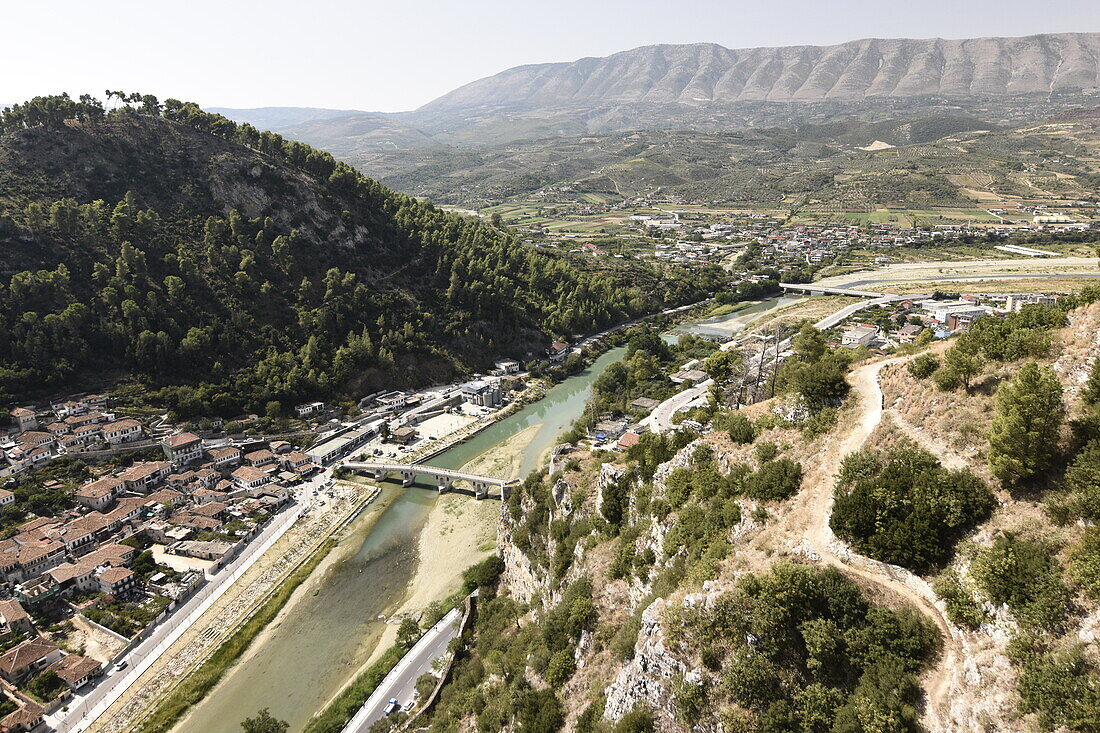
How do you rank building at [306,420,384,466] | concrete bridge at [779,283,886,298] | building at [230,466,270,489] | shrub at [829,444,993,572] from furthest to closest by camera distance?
concrete bridge at [779,283,886,298] < building at [306,420,384,466] < building at [230,466,270,489] < shrub at [829,444,993,572]

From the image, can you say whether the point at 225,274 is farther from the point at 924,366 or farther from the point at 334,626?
the point at 924,366

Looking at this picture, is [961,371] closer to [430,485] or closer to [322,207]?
[430,485]

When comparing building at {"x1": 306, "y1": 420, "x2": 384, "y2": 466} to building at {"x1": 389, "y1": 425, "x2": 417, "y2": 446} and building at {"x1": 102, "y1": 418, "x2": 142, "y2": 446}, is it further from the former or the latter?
building at {"x1": 102, "y1": 418, "x2": 142, "y2": 446}

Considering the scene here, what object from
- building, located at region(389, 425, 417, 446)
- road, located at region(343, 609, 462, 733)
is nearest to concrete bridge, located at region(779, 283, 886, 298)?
building, located at region(389, 425, 417, 446)

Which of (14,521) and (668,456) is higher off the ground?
(668,456)

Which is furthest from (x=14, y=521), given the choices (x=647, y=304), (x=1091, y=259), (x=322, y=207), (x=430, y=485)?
(x=1091, y=259)

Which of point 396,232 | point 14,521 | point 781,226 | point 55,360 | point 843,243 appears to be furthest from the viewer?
point 781,226

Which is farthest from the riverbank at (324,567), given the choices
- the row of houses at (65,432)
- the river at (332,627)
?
the row of houses at (65,432)
